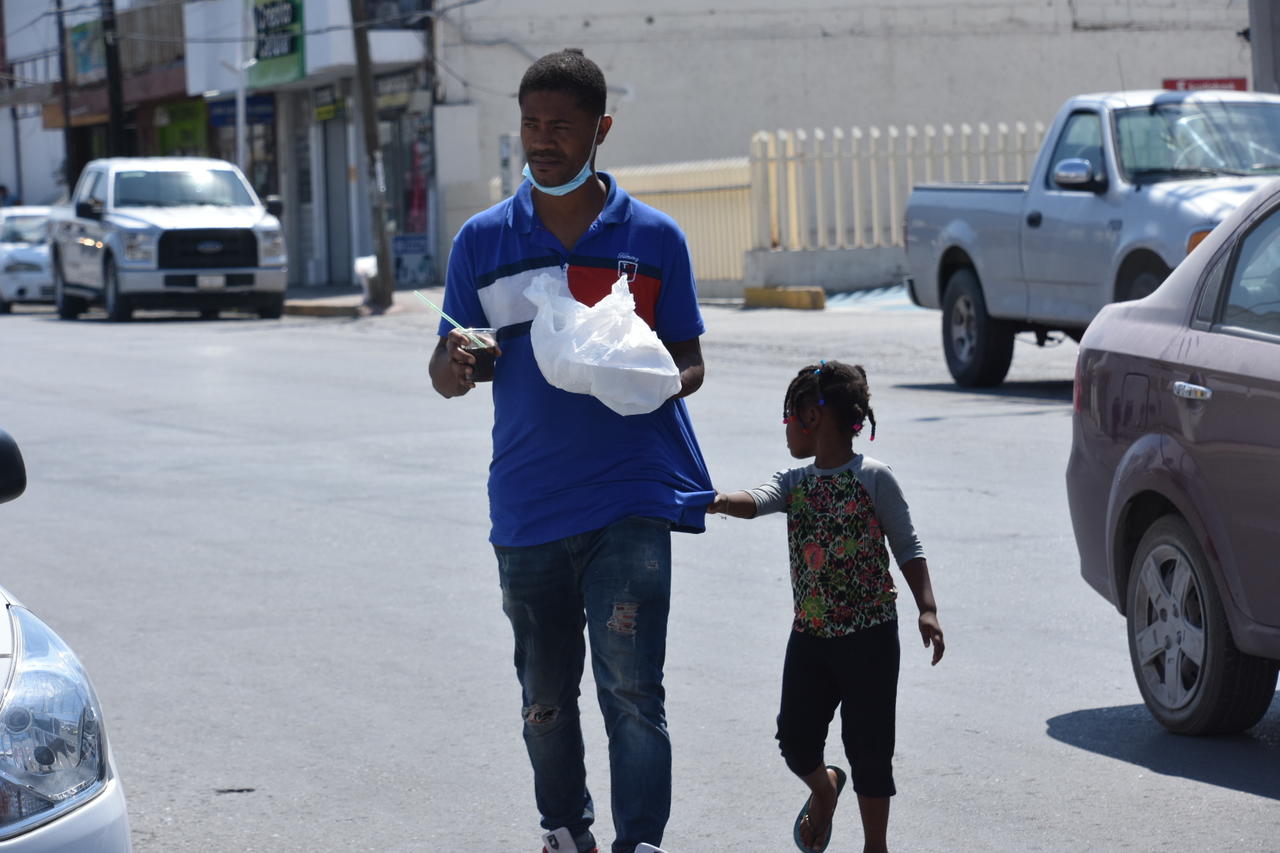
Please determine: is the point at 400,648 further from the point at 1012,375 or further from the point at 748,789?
the point at 1012,375

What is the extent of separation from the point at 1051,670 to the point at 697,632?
4.30 ft

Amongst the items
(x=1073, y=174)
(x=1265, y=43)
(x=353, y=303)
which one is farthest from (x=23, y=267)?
(x=1073, y=174)

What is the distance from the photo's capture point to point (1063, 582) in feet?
26.5

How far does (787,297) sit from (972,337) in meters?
10.3

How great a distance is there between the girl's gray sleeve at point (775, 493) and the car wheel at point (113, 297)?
24679 millimetres

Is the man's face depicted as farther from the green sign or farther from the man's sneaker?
the green sign

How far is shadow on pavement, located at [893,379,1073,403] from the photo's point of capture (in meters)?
14.7

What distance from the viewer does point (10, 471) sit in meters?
3.81

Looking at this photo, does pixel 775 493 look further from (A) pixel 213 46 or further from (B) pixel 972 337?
(A) pixel 213 46

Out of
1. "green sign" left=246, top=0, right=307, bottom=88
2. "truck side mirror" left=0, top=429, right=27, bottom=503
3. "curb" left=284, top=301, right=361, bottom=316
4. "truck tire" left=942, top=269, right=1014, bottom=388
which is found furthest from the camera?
"green sign" left=246, top=0, right=307, bottom=88

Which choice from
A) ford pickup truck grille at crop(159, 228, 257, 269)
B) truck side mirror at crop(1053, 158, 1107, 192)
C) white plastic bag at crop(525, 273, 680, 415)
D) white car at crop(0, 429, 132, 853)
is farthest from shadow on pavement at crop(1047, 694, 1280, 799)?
ford pickup truck grille at crop(159, 228, 257, 269)

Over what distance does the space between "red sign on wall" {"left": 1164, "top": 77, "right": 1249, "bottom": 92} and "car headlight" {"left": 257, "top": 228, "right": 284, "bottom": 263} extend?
1547cm

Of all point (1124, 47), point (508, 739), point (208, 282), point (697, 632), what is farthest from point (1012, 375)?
point (1124, 47)

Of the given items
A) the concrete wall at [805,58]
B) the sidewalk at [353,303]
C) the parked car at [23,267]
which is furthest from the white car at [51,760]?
the parked car at [23,267]
